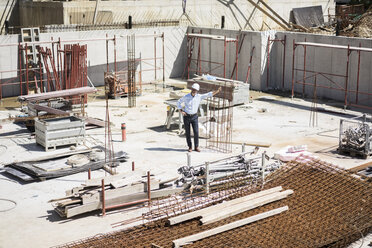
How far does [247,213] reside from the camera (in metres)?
11.1

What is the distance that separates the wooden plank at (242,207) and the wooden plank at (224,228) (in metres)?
0.35

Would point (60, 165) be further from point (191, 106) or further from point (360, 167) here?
point (360, 167)

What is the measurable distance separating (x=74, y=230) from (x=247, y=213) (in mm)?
3579

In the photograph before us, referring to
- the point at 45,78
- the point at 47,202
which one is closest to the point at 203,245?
the point at 47,202

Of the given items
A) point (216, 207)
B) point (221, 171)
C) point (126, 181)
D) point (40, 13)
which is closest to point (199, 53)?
point (40, 13)

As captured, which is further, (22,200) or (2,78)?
(2,78)

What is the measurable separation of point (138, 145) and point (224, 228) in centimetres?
804

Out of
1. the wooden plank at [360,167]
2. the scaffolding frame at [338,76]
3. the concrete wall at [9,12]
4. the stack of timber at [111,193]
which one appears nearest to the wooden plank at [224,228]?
the stack of timber at [111,193]

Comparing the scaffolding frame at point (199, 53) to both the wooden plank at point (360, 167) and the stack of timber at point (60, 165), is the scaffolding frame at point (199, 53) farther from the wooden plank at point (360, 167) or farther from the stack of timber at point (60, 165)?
the wooden plank at point (360, 167)

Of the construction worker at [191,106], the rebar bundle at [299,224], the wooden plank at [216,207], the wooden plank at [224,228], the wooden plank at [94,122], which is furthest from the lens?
the wooden plank at [94,122]

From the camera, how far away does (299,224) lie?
425 inches

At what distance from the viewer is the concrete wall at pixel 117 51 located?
82.2 ft

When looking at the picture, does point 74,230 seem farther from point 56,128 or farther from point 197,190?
point 56,128

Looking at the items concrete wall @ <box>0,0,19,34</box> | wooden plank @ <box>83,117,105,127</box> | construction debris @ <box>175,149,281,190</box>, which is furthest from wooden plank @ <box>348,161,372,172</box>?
concrete wall @ <box>0,0,19,34</box>
